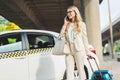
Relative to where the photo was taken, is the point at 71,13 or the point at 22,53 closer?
the point at 71,13

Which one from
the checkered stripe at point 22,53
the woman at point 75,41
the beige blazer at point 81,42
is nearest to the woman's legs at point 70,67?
the woman at point 75,41

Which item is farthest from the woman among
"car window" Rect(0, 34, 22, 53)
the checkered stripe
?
"car window" Rect(0, 34, 22, 53)

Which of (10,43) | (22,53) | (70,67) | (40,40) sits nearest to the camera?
(70,67)

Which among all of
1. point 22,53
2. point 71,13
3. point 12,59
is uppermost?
point 71,13

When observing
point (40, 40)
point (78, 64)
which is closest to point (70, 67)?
point (78, 64)

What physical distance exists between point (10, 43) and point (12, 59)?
42 centimetres

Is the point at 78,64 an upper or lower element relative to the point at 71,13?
lower

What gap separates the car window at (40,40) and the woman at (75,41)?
52.2 inches

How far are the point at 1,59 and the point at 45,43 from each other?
1.09 metres

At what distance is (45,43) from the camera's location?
8.38 metres

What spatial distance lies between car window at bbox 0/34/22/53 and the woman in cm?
139

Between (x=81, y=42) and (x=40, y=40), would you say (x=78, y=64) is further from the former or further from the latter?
(x=40, y=40)

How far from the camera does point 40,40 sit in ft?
27.7

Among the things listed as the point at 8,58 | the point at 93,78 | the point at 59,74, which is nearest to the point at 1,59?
the point at 8,58
